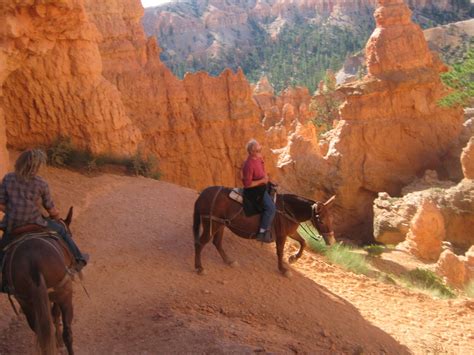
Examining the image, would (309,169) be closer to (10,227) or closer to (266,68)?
(10,227)

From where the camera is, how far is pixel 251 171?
6902 mm

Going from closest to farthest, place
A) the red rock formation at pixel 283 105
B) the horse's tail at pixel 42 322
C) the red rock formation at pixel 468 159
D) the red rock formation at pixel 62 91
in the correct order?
the horse's tail at pixel 42 322, the red rock formation at pixel 62 91, the red rock formation at pixel 468 159, the red rock formation at pixel 283 105

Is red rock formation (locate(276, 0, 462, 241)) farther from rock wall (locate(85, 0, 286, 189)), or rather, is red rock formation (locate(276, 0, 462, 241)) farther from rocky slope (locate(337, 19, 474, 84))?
rocky slope (locate(337, 19, 474, 84))

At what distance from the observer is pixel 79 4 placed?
32.0 ft

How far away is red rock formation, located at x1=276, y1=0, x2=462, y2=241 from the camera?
25359 millimetres

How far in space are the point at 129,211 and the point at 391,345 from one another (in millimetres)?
5232

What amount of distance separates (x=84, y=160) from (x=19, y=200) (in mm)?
6155

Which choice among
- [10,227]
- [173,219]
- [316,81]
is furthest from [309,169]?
[316,81]

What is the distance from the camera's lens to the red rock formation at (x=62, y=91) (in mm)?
9289

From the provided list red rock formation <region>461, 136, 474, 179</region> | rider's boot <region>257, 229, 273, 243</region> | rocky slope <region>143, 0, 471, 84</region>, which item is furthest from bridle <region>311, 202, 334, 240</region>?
rocky slope <region>143, 0, 471, 84</region>

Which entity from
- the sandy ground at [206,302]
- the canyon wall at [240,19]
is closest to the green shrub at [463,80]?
the sandy ground at [206,302]

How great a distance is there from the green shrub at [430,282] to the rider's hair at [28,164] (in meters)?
7.77

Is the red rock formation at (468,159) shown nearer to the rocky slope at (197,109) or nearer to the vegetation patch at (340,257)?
the rocky slope at (197,109)

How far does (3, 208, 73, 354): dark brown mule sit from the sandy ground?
86 cm
